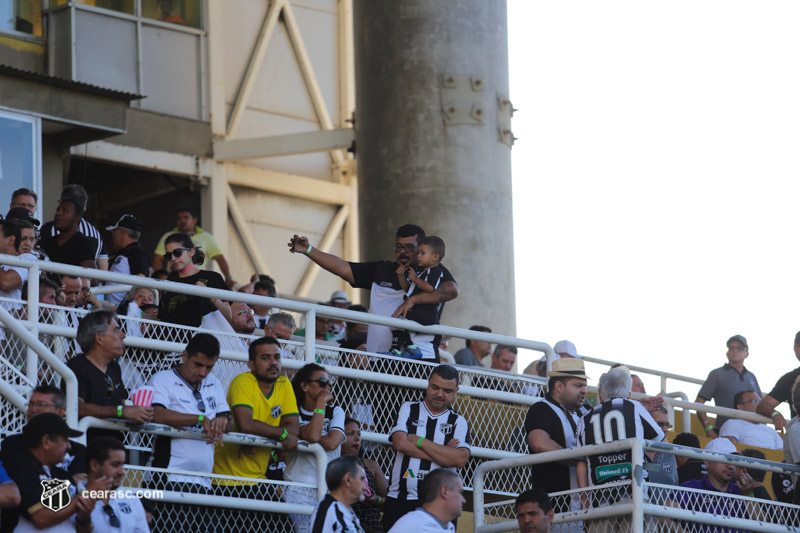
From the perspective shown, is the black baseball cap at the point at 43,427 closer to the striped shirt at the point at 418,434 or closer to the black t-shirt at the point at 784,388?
the striped shirt at the point at 418,434

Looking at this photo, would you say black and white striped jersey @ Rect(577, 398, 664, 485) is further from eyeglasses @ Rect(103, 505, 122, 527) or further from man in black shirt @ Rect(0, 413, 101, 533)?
man in black shirt @ Rect(0, 413, 101, 533)

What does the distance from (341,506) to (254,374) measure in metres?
1.62

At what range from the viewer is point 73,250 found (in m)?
12.9

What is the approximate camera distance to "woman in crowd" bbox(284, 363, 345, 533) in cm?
1044

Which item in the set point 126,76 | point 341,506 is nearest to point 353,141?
point 126,76

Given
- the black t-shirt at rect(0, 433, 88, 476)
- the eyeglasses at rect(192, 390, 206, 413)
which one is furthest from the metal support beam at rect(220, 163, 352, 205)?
the black t-shirt at rect(0, 433, 88, 476)

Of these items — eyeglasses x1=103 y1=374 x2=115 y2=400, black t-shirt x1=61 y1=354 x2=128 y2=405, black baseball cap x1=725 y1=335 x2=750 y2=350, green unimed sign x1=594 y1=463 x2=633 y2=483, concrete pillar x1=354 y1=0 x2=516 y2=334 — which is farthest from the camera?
concrete pillar x1=354 y1=0 x2=516 y2=334

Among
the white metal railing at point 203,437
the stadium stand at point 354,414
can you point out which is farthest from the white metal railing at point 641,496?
the white metal railing at point 203,437

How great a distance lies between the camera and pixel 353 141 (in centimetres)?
2300

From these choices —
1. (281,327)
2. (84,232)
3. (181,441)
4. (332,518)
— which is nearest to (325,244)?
(84,232)

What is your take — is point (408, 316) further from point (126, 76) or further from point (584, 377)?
point (126, 76)

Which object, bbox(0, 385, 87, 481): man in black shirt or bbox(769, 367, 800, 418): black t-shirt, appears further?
bbox(769, 367, 800, 418): black t-shirt

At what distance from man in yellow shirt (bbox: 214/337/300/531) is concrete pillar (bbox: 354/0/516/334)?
10.8 metres

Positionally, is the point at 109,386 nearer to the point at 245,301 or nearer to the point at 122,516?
the point at 122,516
